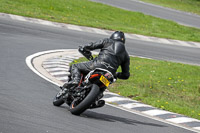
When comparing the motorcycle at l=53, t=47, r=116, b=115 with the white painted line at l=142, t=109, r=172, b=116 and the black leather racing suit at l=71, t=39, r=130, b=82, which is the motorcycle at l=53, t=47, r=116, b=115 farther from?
the white painted line at l=142, t=109, r=172, b=116

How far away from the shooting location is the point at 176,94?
12.8m

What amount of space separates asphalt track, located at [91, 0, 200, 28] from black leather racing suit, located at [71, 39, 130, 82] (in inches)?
976

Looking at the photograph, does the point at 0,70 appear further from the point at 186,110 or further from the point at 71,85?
the point at 186,110

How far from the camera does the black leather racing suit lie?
333 inches

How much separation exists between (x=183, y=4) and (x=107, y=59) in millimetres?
34630

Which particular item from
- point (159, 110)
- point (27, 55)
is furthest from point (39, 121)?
point (27, 55)

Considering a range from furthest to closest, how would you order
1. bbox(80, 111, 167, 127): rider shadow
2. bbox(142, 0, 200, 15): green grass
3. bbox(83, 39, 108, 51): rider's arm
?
1. bbox(142, 0, 200, 15): green grass
2. bbox(83, 39, 108, 51): rider's arm
3. bbox(80, 111, 167, 127): rider shadow


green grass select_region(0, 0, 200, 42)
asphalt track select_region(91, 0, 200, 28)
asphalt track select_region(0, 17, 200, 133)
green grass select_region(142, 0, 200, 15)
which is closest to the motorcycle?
asphalt track select_region(0, 17, 200, 133)

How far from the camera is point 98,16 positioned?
29.0 m

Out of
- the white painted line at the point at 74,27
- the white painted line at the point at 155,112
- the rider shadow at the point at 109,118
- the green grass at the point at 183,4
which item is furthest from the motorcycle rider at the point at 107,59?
the green grass at the point at 183,4

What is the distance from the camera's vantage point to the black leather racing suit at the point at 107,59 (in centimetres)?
846

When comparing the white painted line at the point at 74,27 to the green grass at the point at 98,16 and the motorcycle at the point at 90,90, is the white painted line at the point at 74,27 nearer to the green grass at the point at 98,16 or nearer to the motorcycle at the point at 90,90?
the green grass at the point at 98,16

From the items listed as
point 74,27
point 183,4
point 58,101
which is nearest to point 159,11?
point 183,4

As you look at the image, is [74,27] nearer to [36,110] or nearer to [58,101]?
[58,101]
